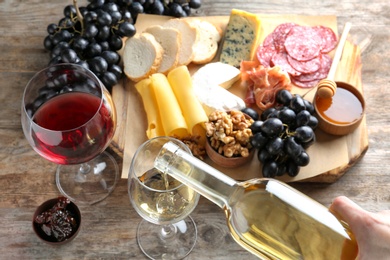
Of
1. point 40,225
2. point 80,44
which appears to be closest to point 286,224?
point 40,225

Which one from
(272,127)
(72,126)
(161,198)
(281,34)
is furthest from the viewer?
(281,34)

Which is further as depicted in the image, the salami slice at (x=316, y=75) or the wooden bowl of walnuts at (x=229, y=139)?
the salami slice at (x=316, y=75)

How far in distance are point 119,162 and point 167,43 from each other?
0.40 meters

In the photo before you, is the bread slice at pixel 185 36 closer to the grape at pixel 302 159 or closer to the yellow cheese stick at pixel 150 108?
the yellow cheese stick at pixel 150 108

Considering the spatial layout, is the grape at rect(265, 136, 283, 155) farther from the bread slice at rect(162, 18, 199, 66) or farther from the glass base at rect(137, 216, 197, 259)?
the bread slice at rect(162, 18, 199, 66)

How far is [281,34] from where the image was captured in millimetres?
1677

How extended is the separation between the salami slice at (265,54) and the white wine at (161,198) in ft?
2.11

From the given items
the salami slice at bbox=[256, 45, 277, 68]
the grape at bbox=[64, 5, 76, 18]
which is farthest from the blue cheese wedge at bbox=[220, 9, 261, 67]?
the grape at bbox=[64, 5, 76, 18]

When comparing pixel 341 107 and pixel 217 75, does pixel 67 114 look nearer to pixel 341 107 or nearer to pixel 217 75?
pixel 217 75

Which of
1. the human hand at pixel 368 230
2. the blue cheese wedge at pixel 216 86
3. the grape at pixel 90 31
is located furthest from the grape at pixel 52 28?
the human hand at pixel 368 230

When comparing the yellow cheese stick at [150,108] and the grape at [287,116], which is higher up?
the grape at [287,116]

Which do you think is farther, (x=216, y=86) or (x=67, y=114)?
(x=216, y=86)

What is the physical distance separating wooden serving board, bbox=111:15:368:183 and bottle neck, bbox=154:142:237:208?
44cm

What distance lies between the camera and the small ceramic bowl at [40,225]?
1308 millimetres
